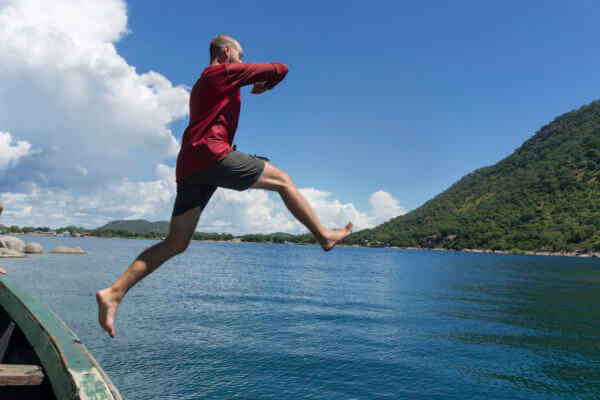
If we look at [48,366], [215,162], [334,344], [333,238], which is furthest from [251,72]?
[334,344]

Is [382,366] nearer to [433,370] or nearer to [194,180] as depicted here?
[433,370]

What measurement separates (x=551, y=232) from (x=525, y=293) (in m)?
99.1

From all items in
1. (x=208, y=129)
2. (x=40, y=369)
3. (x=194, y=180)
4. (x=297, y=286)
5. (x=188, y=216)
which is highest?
(x=208, y=129)

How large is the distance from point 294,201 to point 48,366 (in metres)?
2.09

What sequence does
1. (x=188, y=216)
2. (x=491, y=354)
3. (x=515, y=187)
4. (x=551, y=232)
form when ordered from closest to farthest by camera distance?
(x=188, y=216) < (x=491, y=354) < (x=551, y=232) < (x=515, y=187)

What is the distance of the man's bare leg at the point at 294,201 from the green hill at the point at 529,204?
12732 cm

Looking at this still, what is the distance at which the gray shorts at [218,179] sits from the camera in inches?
88.4

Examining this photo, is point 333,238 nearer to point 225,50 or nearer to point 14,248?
point 225,50

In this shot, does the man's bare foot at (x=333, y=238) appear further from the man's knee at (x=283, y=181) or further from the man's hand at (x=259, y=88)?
the man's hand at (x=259, y=88)

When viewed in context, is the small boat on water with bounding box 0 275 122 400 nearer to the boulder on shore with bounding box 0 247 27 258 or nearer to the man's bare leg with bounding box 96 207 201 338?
the man's bare leg with bounding box 96 207 201 338

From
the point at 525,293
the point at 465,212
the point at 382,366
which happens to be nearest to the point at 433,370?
the point at 382,366

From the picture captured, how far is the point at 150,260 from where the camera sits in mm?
2576

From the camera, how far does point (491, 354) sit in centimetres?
1784

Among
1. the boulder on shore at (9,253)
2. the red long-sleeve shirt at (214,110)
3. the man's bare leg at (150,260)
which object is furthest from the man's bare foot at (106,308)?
the boulder on shore at (9,253)
